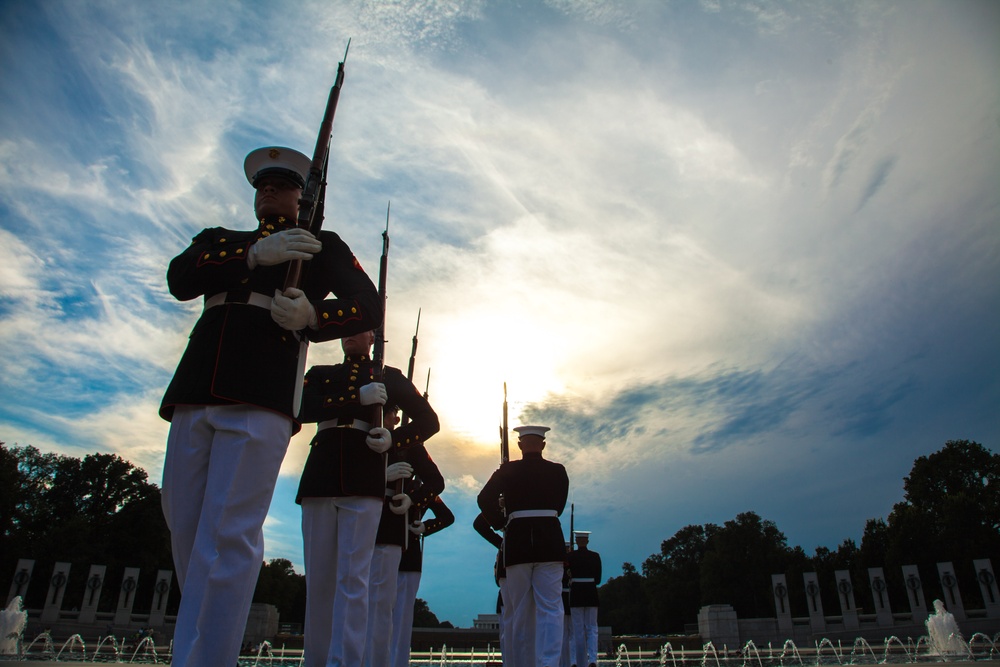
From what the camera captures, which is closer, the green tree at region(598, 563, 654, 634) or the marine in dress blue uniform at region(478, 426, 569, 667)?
the marine in dress blue uniform at region(478, 426, 569, 667)

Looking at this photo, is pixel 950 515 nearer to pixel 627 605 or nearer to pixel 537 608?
pixel 537 608

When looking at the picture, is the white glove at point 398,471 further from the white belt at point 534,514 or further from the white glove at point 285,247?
the white glove at point 285,247

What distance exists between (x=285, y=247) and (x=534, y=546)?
496cm

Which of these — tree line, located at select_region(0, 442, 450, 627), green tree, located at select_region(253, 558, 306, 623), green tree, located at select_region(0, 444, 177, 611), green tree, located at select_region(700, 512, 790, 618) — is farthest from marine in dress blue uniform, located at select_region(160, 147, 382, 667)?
green tree, located at select_region(700, 512, 790, 618)

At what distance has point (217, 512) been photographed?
261 centimetres

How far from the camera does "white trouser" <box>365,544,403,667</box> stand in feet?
19.1

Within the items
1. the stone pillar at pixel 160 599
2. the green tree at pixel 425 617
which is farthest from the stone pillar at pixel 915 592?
the green tree at pixel 425 617

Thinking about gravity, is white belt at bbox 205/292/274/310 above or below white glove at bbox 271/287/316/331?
above

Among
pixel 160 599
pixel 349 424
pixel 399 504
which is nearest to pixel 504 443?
pixel 399 504

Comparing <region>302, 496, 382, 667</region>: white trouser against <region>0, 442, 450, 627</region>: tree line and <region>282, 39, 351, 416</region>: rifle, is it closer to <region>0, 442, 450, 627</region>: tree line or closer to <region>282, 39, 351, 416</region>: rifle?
<region>282, 39, 351, 416</region>: rifle

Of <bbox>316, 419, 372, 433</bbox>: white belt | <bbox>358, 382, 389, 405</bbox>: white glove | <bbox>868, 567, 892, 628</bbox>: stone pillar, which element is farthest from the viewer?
<bbox>868, 567, 892, 628</bbox>: stone pillar

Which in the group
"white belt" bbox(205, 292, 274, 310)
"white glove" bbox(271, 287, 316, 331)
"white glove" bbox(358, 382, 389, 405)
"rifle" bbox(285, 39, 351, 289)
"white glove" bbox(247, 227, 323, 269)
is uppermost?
"rifle" bbox(285, 39, 351, 289)

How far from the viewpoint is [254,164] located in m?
3.69

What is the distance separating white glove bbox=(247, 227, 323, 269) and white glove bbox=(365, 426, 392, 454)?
7.73 ft
